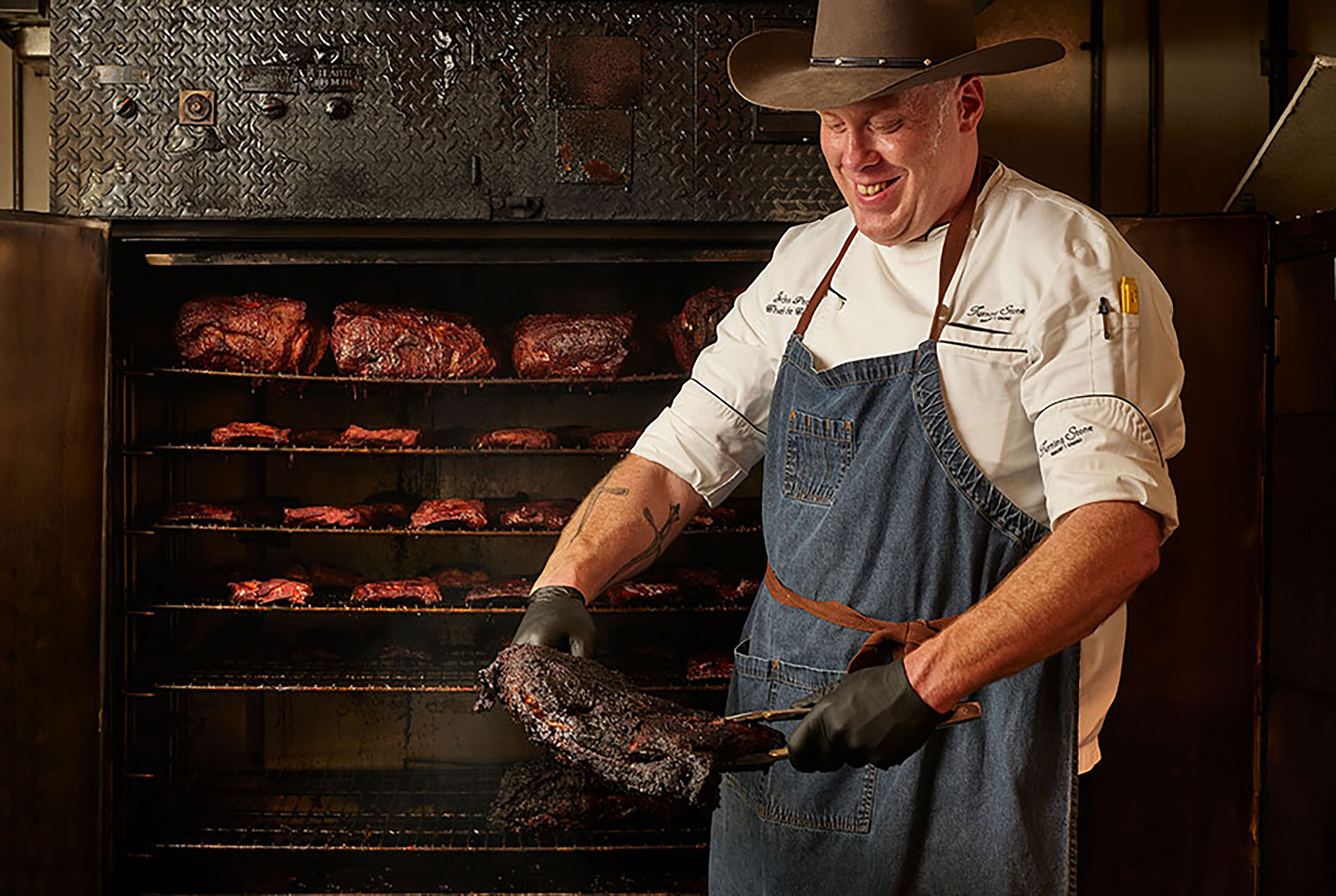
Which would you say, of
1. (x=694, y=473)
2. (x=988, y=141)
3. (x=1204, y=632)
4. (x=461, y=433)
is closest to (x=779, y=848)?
(x=694, y=473)

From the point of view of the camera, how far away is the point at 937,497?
189 cm

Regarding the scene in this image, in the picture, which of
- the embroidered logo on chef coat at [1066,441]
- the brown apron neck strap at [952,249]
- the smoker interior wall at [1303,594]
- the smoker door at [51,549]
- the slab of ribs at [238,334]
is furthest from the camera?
the slab of ribs at [238,334]

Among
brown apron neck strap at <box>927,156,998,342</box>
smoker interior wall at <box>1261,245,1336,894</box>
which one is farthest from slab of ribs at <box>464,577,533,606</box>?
smoker interior wall at <box>1261,245,1336,894</box>

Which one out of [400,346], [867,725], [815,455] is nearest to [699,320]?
[400,346]

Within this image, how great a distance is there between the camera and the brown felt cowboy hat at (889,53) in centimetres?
184

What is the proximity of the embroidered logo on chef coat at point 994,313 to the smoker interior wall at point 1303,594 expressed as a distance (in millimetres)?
1988

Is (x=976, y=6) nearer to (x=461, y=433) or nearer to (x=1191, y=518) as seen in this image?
(x=1191, y=518)

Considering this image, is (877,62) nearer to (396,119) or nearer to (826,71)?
(826,71)

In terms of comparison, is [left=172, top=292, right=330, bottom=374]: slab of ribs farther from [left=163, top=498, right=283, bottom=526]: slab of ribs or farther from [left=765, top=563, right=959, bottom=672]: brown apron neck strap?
[left=765, top=563, right=959, bottom=672]: brown apron neck strap

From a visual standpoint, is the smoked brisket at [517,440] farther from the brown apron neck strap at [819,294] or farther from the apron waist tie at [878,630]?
the apron waist tie at [878,630]

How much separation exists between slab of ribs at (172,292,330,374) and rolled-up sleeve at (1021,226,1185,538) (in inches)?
106

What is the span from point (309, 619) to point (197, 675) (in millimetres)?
601

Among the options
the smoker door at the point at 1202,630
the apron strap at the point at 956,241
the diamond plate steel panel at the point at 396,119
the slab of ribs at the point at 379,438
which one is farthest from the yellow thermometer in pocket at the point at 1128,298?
the slab of ribs at the point at 379,438

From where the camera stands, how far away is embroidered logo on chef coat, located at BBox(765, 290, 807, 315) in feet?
7.30
